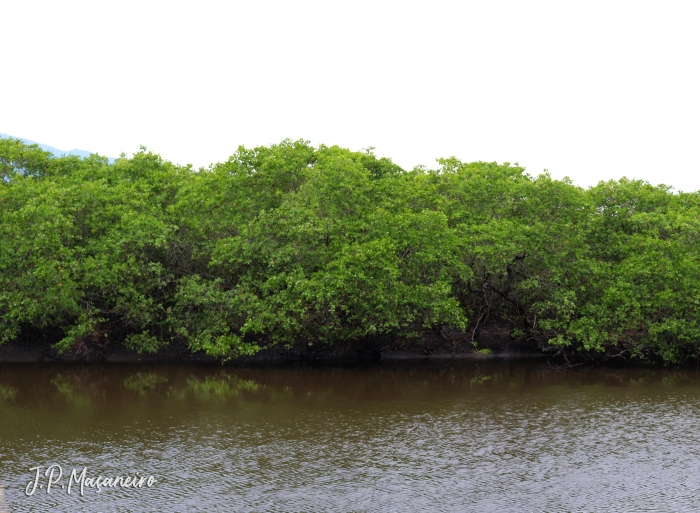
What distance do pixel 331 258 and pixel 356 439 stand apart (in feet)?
40.7

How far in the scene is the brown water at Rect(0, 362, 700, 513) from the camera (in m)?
16.7

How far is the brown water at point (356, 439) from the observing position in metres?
16.7

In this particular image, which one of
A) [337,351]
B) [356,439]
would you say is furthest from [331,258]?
[356,439]

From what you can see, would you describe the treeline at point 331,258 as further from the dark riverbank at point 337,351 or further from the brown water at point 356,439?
the brown water at point 356,439

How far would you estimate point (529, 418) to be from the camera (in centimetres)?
2417

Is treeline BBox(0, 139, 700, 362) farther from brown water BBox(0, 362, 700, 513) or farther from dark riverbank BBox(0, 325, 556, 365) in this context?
brown water BBox(0, 362, 700, 513)

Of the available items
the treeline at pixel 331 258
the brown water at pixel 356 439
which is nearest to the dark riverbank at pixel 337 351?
the treeline at pixel 331 258

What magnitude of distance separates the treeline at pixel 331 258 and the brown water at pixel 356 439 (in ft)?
7.88

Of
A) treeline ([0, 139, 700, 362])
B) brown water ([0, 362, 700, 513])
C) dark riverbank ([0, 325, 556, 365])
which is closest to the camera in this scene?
brown water ([0, 362, 700, 513])

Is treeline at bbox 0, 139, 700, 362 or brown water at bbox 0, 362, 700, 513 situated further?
treeline at bbox 0, 139, 700, 362

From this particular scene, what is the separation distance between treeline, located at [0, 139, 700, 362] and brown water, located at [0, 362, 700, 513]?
7.88ft

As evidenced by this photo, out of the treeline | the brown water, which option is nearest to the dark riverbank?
the treeline

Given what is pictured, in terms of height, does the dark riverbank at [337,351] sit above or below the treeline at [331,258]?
below

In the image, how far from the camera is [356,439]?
21.6 metres
